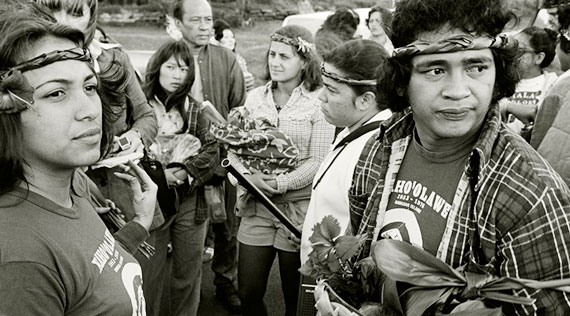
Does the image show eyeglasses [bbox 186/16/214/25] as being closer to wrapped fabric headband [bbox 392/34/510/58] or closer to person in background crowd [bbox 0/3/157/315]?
person in background crowd [bbox 0/3/157/315]

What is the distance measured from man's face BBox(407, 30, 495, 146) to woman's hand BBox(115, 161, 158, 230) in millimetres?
1305

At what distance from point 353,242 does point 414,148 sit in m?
0.41

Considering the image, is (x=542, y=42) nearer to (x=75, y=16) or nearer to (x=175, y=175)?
(x=175, y=175)

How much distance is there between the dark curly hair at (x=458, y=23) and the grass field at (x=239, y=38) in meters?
11.0

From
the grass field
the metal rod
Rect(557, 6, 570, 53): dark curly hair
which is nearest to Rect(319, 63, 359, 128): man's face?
the metal rod

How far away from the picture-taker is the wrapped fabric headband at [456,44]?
196 centimetres

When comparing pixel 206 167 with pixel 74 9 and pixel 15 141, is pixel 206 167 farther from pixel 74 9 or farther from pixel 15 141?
pixel 15 141

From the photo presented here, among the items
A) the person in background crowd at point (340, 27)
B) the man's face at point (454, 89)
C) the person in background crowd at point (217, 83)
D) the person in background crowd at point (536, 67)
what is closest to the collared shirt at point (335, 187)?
the man's face at point (454, 89)

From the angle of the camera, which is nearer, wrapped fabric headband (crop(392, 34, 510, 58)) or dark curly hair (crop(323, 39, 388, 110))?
wrapped fabric headband (crop(392, 34, 510, 58))

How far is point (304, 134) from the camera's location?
4160 millimetres

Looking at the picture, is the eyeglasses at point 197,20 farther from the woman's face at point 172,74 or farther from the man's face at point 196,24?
the woman's face at point 172,74

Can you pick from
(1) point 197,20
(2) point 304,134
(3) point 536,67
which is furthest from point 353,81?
(3) point 536,67

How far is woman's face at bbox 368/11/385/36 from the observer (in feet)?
22.9

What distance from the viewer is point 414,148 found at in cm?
225
